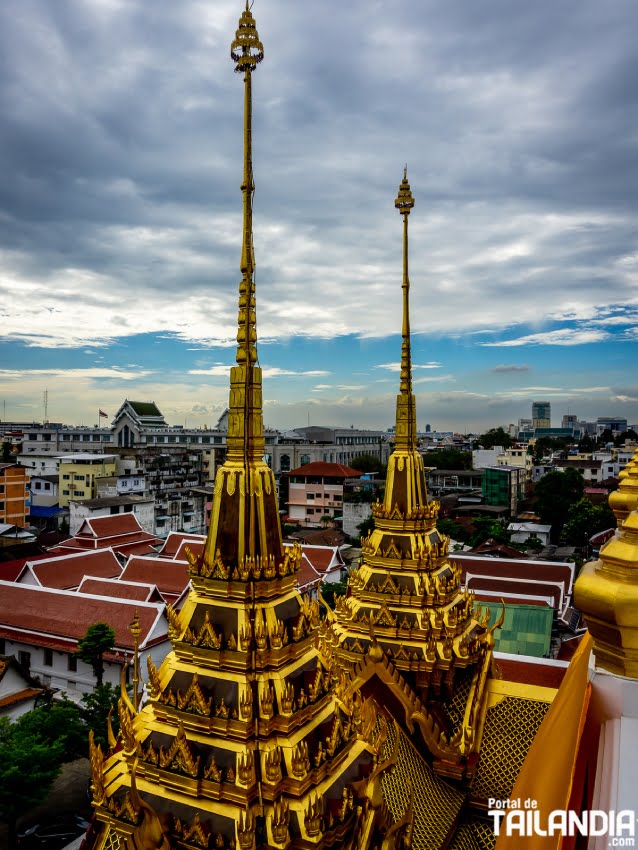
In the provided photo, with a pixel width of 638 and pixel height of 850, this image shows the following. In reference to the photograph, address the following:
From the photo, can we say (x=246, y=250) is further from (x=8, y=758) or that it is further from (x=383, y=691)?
(x=8, y=758)

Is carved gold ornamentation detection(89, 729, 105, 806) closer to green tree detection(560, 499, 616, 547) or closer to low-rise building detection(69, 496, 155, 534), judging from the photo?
low-rise building detection(69, 496, 155, 534)

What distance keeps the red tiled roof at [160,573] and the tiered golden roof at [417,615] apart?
22.5m

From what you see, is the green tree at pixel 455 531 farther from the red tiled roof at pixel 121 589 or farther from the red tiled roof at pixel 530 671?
the red tiled roof at pixel 530 671

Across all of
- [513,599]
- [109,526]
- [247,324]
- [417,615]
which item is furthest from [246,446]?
[109,526]

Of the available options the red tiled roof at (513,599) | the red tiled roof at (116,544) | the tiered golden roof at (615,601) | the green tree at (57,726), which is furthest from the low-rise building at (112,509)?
the tiered golden roof at (615,601)

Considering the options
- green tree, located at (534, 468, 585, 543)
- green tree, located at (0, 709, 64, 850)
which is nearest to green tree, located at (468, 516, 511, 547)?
green tree, located at (534, 468, 585, 543)

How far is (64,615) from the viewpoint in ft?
88.9

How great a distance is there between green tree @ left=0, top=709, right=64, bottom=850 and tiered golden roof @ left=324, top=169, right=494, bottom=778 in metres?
9.49

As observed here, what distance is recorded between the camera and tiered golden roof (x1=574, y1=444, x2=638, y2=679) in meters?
3.27

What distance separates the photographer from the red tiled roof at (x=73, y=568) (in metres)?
32.7

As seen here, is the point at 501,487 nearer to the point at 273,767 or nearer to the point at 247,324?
the point at 247,324

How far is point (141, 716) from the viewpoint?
23.6 ft

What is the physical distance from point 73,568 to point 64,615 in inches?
321

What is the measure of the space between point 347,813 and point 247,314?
253 inches
